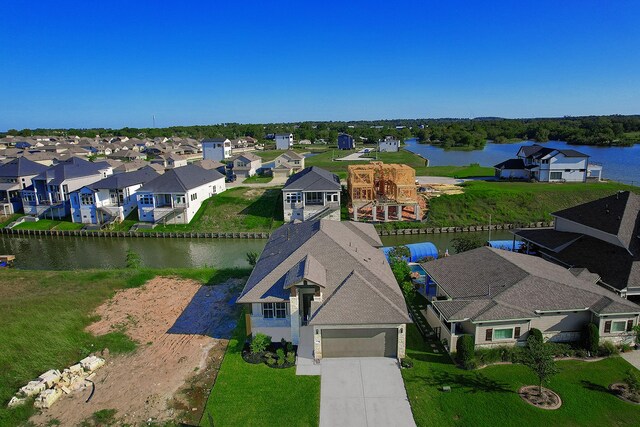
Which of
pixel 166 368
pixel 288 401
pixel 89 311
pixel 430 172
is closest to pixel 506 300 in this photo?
pixel 288 401

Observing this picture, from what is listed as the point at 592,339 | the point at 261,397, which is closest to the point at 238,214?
the point at 261,397

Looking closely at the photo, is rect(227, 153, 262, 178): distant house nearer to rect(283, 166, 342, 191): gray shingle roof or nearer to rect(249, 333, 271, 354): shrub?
rect(283, 166, 342, 191): gray shingle roof

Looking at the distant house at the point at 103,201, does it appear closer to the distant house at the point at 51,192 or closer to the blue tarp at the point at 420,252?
the distant house at the point at 51,192

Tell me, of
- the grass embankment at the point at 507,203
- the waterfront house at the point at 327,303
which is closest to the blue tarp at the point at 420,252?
the waterfront house at the point at 327,303

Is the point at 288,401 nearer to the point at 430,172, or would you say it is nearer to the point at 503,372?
the point at 503,372

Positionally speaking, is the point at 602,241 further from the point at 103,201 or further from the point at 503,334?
the point at 103,201
